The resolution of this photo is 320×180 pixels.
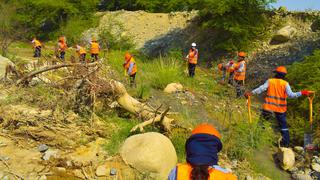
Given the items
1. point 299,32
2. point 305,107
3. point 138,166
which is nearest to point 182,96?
point 305,107

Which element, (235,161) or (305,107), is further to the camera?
(305,107)

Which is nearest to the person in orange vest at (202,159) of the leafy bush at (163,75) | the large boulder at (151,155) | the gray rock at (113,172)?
the large boulder at (151,155)

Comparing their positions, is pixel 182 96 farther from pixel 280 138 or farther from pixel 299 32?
pixel 299 32

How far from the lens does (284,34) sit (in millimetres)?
17469

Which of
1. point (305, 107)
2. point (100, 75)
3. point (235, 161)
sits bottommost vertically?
point (235, 161)

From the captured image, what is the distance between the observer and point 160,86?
1142 cm

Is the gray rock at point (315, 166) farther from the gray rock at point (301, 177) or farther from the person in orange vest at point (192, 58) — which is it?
the person in orange vest at point (192, 58)

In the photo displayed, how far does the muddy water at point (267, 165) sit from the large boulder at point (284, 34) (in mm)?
10968

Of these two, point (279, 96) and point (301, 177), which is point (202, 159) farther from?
point (279, 96)

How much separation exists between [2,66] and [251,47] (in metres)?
11.8

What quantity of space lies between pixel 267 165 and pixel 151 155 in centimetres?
246

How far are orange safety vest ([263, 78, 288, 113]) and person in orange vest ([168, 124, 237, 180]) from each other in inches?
195

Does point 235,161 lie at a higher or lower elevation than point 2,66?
lower

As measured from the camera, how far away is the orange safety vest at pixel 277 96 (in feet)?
23.9
